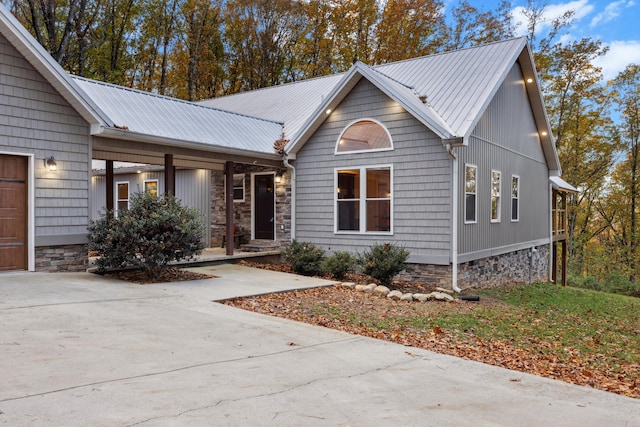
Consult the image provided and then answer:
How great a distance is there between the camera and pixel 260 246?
13.7 metres

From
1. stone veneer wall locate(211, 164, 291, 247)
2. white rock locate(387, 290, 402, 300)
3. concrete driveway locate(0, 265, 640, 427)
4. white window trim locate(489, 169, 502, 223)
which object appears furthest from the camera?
stone veneer wall locate(211, 164, 291, 247)

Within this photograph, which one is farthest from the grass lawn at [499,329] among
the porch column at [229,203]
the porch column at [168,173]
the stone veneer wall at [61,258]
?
the porch column at [168,173]

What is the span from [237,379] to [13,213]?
6444 millimetres

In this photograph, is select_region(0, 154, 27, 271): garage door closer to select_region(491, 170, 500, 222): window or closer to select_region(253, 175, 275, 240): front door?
select_region(253, 175, 275, 240): front door

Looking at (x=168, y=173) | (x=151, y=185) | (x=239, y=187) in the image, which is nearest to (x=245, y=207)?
(x=239, y=187)

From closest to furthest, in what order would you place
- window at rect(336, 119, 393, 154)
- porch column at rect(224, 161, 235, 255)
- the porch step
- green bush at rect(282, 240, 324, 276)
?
green bush at rect(282, 240, 324, 276), window at rect(336, 119, 393, 154), porch column at rect(224, 161, 235, 255), the porch step

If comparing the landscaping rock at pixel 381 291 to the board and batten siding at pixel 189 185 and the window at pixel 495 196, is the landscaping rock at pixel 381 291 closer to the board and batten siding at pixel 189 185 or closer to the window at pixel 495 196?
the window at pixel 495 196

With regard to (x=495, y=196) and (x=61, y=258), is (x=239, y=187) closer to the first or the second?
(x=61, y=258)

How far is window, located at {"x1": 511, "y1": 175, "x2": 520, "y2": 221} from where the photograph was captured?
565 inches

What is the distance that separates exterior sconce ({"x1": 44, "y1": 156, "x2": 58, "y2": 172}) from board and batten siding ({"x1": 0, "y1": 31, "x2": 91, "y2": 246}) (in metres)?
0.06

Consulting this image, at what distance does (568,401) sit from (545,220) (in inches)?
598

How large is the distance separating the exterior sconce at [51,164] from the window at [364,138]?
6.28 m

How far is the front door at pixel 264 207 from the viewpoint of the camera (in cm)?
1359

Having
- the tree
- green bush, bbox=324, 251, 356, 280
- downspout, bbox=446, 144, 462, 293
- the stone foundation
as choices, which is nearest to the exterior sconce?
green bush, bbox=324, 251, 356, 280
